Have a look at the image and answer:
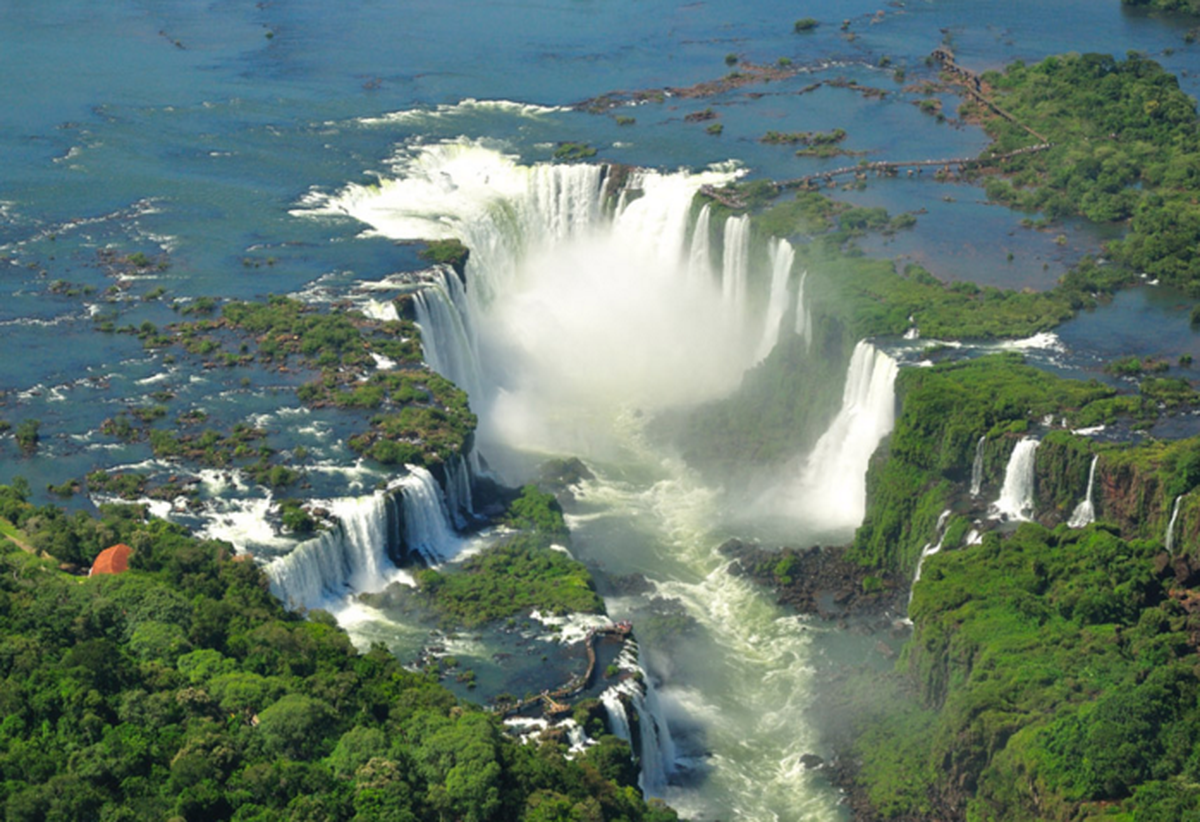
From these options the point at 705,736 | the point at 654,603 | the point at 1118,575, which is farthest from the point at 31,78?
the point at 1118,575

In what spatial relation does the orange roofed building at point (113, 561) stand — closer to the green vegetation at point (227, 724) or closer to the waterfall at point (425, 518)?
the green vegetation at point (227, 724)

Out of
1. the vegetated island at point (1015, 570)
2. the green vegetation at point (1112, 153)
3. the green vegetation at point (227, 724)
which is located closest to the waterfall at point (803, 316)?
the vegetated island at point (1015, 570)

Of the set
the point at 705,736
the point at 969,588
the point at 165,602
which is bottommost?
the point at 705,736

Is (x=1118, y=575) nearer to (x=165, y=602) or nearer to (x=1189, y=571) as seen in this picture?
(x=1189, y=571)

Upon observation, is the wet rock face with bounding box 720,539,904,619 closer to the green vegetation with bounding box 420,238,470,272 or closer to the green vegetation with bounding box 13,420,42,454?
the green vegetation with bounding box 420,238,470,272

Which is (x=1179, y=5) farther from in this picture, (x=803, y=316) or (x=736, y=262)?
(x=803, y=316)

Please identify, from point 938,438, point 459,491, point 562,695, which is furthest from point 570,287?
point 562,695

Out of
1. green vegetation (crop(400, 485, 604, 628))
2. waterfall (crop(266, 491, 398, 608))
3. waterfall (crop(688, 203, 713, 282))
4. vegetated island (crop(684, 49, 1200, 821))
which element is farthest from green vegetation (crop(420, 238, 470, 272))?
waterfall (crop(266, 491, 398, 608))
